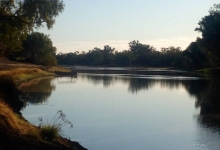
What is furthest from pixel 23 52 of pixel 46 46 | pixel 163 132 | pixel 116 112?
pixel 163 132

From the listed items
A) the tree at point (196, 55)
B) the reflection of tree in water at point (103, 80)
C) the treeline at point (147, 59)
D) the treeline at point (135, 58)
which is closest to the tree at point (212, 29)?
the reflection of tree in water at point (103, 80)

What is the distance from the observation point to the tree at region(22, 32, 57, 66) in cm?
10012

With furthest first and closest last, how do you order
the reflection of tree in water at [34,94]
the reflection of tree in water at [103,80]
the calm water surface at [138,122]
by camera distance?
the reflection of tree in water at [103,80], the reflection of tree in water at [34,94], the calm water surface at [138,122]

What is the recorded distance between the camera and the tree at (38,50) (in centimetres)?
10012

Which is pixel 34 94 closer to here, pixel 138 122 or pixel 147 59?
pixel 138 122

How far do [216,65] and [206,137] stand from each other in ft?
262

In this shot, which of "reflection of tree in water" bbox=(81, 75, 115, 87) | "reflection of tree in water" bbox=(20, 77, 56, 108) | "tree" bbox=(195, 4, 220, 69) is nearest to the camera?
"reflection of tree in water" bbox=(20, 77, 56, 108)

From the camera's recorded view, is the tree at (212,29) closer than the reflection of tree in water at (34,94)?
No

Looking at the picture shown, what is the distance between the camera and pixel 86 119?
72.6 ft

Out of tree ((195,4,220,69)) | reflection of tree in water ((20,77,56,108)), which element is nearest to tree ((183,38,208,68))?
tree ((195,4,220,69))

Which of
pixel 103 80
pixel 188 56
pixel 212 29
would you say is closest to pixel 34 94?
pixel 103 80

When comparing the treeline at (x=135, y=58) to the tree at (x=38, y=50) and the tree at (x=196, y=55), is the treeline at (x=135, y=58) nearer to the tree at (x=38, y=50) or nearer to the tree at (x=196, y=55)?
the tree at (x=196, y=55)

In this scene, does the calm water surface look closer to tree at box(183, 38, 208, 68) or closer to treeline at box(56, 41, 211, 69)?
tree at box(183, 38, 208, 68)

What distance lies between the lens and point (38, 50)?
10044 centimetres
